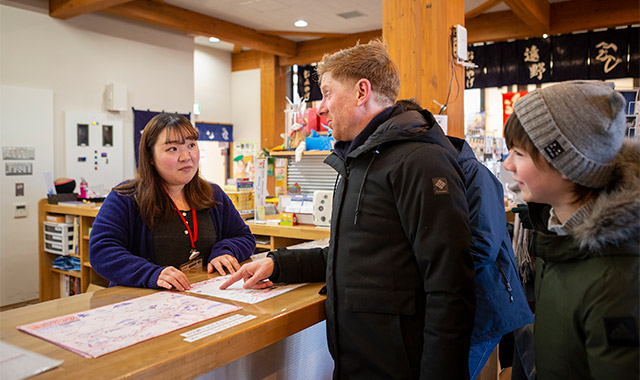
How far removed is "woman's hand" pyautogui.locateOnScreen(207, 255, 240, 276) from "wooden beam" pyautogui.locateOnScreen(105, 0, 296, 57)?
5.55m

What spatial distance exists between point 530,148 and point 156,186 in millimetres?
1523

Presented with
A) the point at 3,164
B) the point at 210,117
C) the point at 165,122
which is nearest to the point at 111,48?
the point at 3,164

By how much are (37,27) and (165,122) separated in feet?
16.2

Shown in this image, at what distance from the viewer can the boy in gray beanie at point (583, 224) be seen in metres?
0.94

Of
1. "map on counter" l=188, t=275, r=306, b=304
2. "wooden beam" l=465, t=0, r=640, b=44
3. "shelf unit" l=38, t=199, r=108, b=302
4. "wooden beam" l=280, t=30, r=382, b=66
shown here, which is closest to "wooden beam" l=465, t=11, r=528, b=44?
"wooden beam" l=465, t=0, r=640, b=44

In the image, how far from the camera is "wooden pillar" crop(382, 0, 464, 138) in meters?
3.18

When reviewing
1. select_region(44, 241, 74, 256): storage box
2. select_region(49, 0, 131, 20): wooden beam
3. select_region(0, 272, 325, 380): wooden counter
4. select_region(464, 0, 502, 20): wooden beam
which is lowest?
select_region(44, 241, 74, 256): storage box

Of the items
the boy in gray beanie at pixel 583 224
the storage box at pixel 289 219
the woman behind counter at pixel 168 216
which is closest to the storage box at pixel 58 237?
the storage box at pixel 289 219

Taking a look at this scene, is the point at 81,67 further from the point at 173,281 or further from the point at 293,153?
the point at 173,281

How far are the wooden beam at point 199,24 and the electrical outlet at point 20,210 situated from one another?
273cm

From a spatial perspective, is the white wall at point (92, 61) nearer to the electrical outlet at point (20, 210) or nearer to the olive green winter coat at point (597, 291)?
the electrical outlet at point (20, 210)

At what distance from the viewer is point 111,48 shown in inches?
265

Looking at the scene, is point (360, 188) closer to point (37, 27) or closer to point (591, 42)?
point (37, 27)

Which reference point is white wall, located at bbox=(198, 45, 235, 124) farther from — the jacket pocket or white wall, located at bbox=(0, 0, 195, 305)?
the jacket pocket
